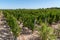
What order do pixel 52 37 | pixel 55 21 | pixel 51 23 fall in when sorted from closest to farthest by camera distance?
pixel 52 37
pixel 51 23
pixel 55 21

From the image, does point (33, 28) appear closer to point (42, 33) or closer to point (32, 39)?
point (32, 39)

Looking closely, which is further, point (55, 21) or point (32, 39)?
point (55, 21)

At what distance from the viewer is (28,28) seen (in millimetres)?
14383

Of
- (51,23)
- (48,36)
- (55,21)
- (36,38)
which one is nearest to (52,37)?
(48,36)

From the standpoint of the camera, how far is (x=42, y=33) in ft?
32.8

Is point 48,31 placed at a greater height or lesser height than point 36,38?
greater

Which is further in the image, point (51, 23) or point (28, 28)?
point (51, 23)

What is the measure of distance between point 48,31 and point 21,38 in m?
2.39

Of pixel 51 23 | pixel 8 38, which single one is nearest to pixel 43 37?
pixel 8 38


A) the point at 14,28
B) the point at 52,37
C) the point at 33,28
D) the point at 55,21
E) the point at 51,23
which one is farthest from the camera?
the point at 55,21

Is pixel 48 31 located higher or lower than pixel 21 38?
higher

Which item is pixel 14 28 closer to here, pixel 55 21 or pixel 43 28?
pixel 43 28

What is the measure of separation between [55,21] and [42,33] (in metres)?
9.35

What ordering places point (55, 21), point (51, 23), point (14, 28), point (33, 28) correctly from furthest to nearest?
1. point (55, 21)
2. point (51, 23)
3. point (33, 28)
4. point (14, 28)
